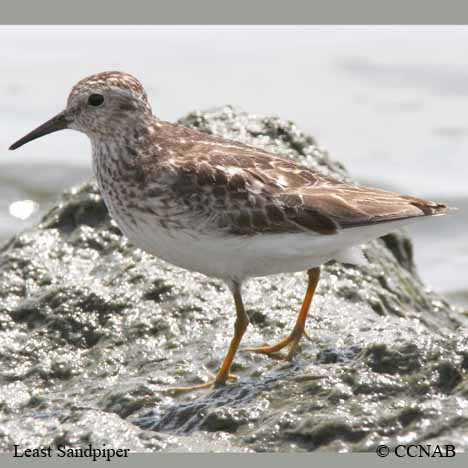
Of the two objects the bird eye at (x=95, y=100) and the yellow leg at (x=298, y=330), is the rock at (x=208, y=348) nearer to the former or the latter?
the yellow leg at (x=298, y=330)

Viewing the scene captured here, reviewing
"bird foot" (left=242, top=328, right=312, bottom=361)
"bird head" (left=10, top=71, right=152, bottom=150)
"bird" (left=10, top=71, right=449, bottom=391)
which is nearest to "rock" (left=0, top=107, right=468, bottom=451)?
"bird foot" (left=242, top=328, right=312, bottom=361)

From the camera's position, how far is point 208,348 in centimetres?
849

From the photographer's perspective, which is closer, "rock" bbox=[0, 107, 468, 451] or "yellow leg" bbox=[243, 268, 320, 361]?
"rock" bbox=[0, 107, 468, 451]

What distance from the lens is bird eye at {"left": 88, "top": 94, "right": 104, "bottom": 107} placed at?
8586 mm

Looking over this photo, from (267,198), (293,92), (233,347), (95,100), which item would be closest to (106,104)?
(95,100)

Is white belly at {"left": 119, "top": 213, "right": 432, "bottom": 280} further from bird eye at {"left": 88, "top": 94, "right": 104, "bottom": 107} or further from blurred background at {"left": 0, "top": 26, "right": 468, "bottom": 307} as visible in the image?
blurred background at {"left": 0, "top": 26, "right": 468, "bottom": 307}

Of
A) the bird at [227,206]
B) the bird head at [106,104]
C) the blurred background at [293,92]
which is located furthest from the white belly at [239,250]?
the blurred background at [293,92]

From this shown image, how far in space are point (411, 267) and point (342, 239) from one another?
304 cm

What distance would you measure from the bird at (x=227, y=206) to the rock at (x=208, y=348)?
15.2 inches

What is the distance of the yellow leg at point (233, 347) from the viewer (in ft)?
25.7

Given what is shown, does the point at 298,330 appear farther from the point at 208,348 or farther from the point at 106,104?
the point at 106,104

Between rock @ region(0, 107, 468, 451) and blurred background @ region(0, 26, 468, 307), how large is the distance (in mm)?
3787

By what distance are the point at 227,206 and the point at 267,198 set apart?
308 mm

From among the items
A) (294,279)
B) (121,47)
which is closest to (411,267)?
(294,279)
